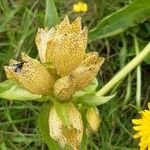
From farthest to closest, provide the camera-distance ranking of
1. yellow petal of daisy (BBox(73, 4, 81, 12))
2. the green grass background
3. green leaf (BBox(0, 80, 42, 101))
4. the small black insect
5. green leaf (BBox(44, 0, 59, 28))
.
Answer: yellow petal of daisy (BBox(73, 4, 81, 12)), the green grass background, green leaf (BBox(44, 0, 59, 28)), green leaf (BBox(0, 80, 42, 101)), the small black insect

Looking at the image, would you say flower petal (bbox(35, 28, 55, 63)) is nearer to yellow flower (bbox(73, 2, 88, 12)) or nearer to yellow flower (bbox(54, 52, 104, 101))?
yellow flower (bbox(54, 52, 104, 101))

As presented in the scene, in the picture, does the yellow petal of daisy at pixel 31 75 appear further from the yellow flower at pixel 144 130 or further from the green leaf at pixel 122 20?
the green leaf at pixel 122 20

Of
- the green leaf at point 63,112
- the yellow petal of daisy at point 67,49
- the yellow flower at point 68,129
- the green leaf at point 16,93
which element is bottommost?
the yellow flower at point 68,129

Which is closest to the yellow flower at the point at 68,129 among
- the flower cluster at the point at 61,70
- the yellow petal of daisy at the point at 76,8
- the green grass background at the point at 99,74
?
the flower cluster at the point at 61,70

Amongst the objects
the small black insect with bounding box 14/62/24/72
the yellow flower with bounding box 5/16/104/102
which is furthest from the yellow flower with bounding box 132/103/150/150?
the small black insect with bounding box 14/62/24/72

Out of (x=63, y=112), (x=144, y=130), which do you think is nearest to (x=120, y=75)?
(x=144, y=130)

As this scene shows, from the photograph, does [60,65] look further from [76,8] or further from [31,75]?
[76,8]

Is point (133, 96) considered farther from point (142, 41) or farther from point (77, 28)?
point (77, 28)
